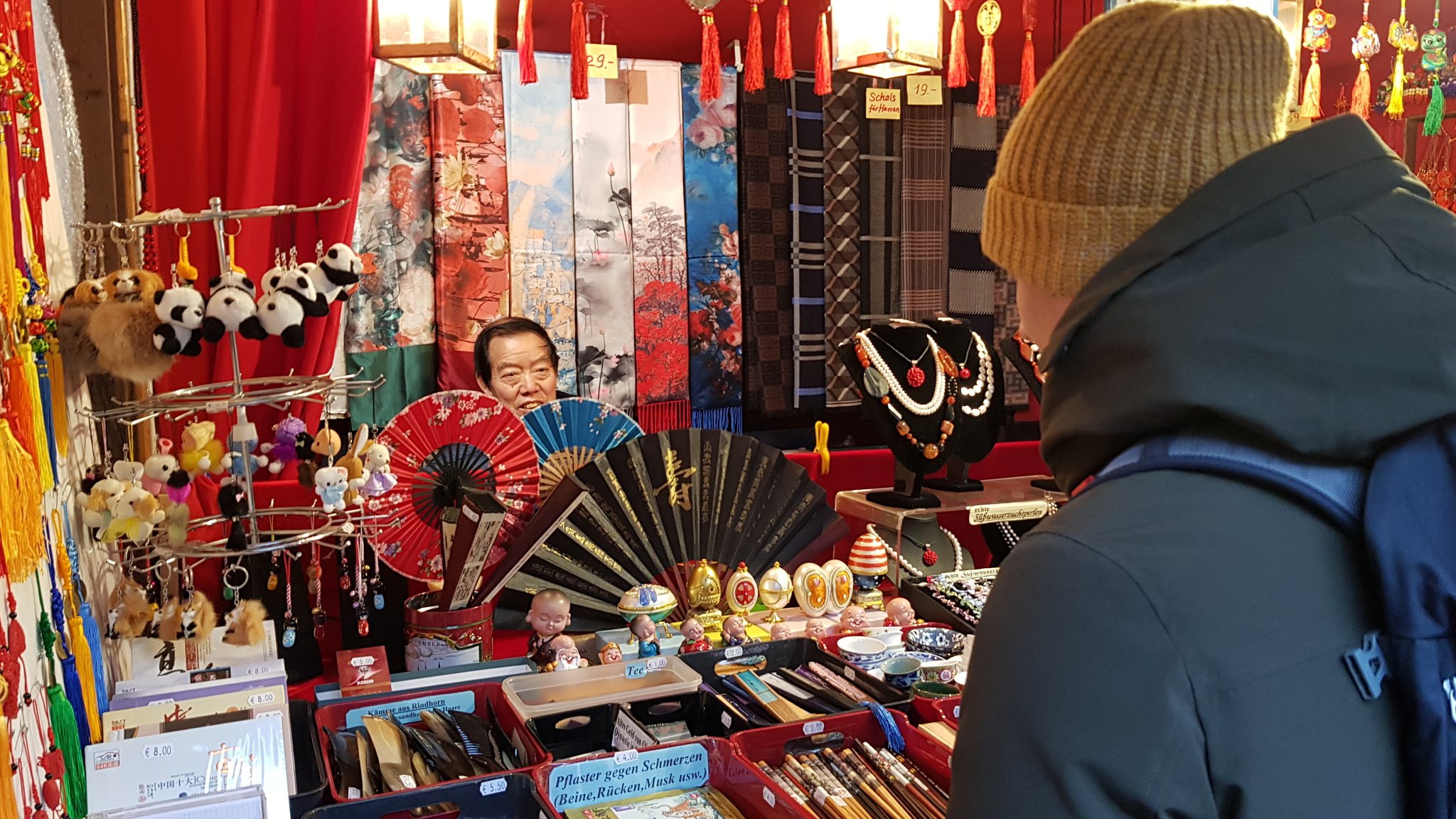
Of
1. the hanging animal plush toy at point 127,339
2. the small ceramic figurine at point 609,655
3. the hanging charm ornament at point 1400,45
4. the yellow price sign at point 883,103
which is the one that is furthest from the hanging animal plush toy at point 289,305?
the hanging charm ornament at point 1400,45

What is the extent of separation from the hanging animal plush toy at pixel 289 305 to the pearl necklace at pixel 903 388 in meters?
1.75

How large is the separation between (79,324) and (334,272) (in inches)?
14.1

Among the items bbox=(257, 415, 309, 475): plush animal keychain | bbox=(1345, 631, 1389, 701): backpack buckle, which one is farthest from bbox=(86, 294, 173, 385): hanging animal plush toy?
bbox=(1345, 631, 1389, 701): backpack buckle

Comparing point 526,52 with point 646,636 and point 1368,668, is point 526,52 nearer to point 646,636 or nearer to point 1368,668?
point 646,636

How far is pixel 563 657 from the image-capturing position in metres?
2.13

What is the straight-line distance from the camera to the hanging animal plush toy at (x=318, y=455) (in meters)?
1.91

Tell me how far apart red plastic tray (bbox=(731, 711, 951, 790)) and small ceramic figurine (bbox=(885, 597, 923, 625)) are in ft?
1.80

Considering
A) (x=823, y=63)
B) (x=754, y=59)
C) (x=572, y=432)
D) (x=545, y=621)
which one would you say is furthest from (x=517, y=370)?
(x=545, y=621)

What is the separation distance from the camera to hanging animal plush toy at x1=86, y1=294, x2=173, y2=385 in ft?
5.22

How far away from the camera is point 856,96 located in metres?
4.58

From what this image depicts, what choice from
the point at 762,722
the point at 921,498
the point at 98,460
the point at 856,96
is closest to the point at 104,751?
the point at 98,460

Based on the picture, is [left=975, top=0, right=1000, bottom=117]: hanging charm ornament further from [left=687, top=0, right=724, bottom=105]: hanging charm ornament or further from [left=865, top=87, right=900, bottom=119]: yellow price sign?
[left=687, top=0, right=724, bottom=105]: hanging charm ornament

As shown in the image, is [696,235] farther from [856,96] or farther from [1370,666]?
[1370,666]

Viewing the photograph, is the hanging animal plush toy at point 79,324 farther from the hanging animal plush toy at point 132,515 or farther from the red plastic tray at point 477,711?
the red plastic tray at point 477,711
